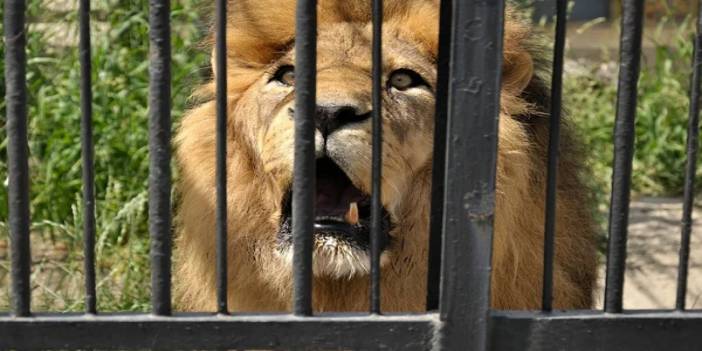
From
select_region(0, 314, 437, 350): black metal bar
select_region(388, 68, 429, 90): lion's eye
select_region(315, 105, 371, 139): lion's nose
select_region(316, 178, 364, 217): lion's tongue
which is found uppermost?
select_region(388, 68, 429, 90): lion's eye

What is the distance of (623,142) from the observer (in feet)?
6.01

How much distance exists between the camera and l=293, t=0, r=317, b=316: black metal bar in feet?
5.86

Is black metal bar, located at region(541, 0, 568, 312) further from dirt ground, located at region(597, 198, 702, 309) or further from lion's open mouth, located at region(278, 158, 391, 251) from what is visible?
dirt ground, located at region(597, 198, 702, 309)

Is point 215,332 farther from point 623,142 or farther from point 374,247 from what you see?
point 623,142

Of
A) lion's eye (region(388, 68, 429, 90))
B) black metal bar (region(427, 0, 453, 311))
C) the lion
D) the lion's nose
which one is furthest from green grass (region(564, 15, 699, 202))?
black metal bar (region(427, 0, 453, 311))

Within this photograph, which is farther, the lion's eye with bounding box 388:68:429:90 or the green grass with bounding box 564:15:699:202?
the green grass with bounding box 564:15:699:202

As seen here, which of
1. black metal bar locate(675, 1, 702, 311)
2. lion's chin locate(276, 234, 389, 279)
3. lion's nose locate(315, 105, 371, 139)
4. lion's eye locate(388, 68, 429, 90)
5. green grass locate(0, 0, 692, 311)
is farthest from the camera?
green grass locate(0, 0, 692, 311)

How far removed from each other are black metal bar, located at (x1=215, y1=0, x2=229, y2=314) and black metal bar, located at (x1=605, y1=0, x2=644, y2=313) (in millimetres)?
649

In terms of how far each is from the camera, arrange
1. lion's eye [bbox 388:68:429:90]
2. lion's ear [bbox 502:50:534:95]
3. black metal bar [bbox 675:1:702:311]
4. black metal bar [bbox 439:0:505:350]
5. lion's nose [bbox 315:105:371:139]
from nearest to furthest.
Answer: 1. black metal bar [bbox 439:0:505:350]
2. black metal bar [bbox 675:1:702:311]
3. lion's nose [bbox 315:105:371:139]
4. lion's eye [bbox 388:68:429:90]
5. lion's ear [bbox 502:50:534:95]

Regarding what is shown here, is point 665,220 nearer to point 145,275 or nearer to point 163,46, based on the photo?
point 145,275

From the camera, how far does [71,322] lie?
5.94 ft

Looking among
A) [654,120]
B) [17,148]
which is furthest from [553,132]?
[654,120]

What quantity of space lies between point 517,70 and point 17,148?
1540mm

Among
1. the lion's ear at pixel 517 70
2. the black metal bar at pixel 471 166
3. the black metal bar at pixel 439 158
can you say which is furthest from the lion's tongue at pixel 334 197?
the black metal bar at pixel 471 166
